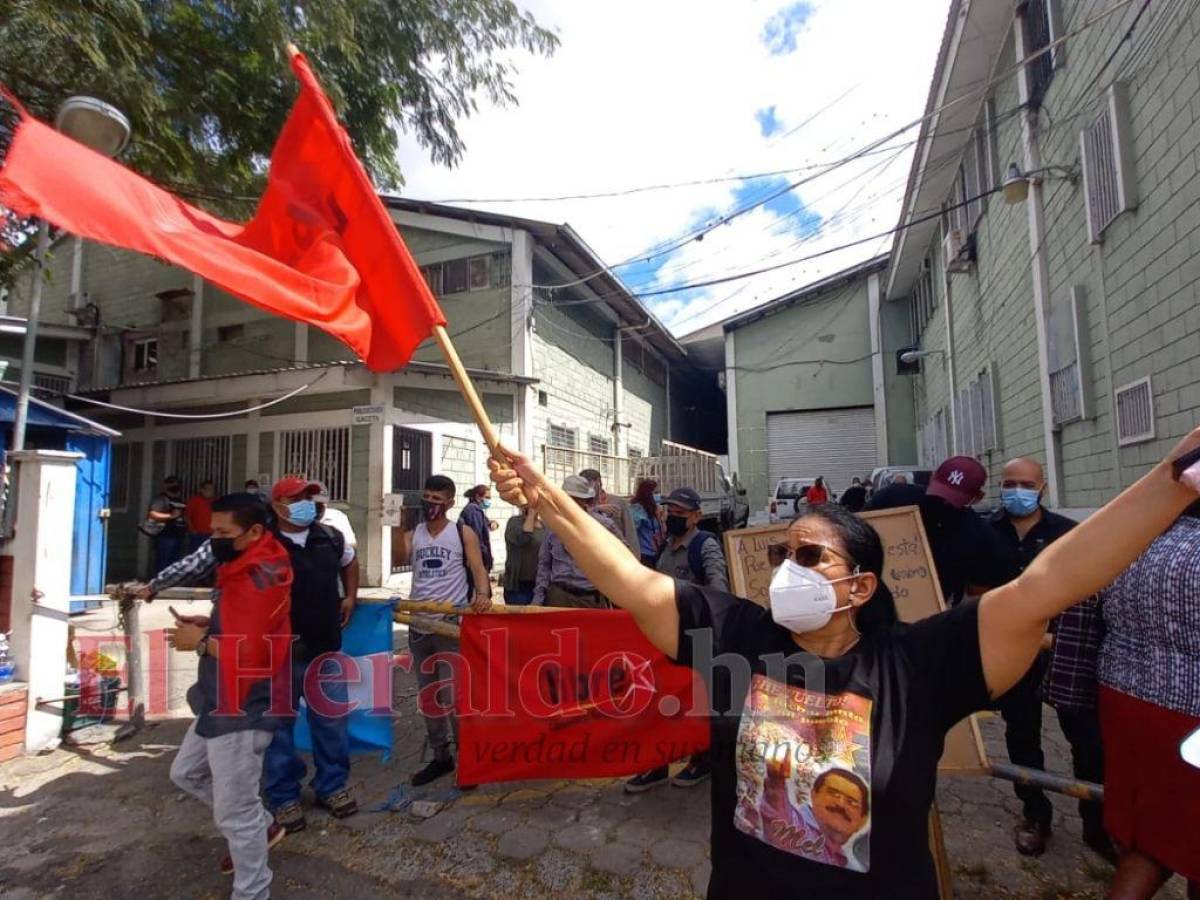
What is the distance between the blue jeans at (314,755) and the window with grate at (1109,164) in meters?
6.89

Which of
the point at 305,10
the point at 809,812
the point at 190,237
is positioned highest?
the point at 305,10

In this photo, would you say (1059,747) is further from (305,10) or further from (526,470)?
(305,10)

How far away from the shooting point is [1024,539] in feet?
11.4

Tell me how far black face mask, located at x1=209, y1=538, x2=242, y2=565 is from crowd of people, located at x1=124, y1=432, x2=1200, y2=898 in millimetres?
15

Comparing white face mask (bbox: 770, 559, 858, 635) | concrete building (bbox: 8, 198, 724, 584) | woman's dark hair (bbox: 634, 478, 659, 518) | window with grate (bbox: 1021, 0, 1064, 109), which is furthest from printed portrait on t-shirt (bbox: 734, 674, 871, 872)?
concrete building (bbox: 8, 198, 724, 584)

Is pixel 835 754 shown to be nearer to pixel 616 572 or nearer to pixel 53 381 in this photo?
pixel 616 572

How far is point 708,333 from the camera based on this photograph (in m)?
23.3

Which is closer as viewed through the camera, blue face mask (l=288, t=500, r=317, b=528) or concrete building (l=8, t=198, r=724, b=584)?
blue face mask (l=288, t=500, r=317, b=528)

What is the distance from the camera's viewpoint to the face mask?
165 inches

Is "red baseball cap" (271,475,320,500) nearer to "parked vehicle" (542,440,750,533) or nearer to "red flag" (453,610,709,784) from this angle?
"red flag" (453,610,709,784)

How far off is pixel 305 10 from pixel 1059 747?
8748 mm

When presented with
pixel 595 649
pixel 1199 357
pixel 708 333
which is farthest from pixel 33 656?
pixel 708 333

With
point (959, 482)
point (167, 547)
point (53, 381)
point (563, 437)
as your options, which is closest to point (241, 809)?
point (959, 482)

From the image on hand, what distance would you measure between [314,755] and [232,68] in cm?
659
